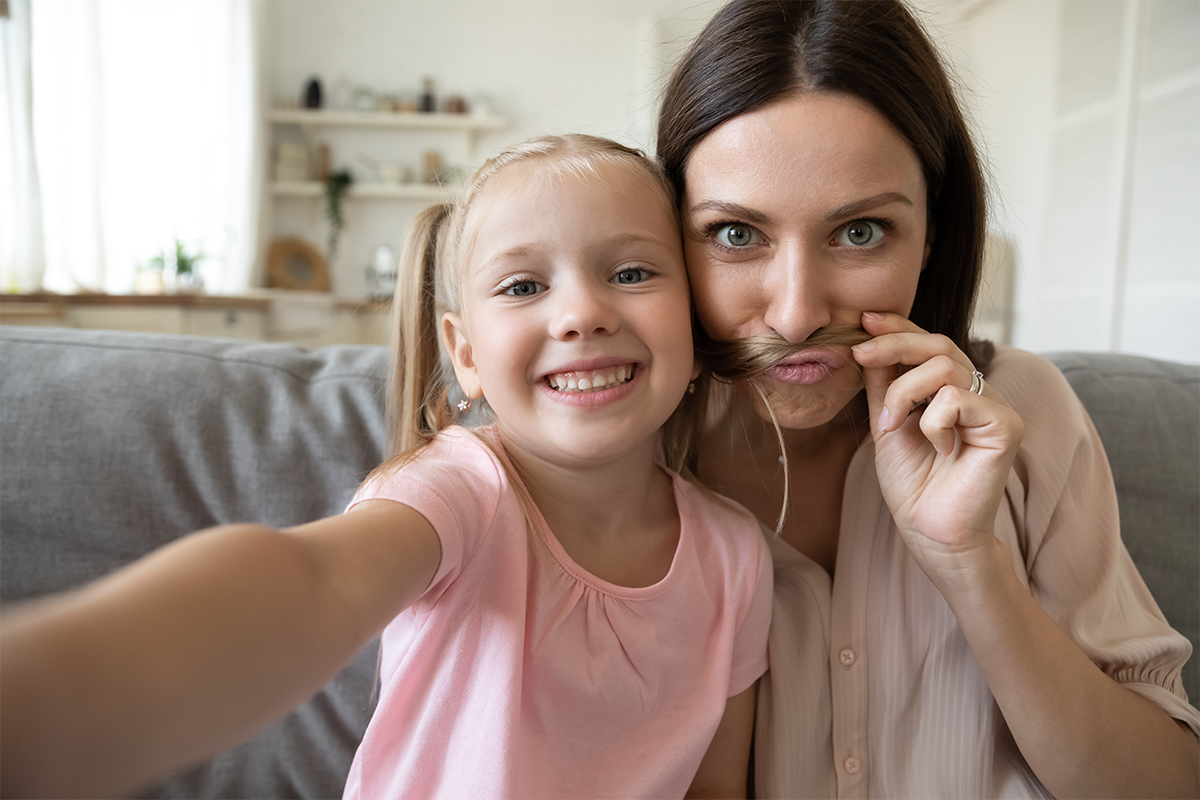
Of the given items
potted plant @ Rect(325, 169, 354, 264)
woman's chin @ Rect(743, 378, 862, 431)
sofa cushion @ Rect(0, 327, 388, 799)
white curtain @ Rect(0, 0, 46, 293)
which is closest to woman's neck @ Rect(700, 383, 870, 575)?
woman's chin @ Rect(743, 378, 862, 431)

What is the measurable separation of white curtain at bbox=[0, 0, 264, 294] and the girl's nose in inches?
151

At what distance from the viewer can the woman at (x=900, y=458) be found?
87 centimetres

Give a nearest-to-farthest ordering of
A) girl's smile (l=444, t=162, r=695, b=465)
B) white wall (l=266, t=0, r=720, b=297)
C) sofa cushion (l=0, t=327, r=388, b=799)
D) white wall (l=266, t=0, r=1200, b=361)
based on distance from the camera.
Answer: girl's smile (l=444, t=162, r=695, b=465)
sofa cushion (l=0, t=327, r=388, b=799)
white wall (l=266, t=0, r=1200, b=361)
white wall (l=266, t=0, r=720, b=297)

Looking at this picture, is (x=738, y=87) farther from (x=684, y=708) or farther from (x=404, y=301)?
(x=684, y=708)

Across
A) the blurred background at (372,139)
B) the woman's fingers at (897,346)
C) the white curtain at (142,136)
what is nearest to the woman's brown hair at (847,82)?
the woman's fingers at (897,346)

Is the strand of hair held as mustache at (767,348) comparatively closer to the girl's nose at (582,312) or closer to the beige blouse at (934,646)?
the girl's nose at (582,312)

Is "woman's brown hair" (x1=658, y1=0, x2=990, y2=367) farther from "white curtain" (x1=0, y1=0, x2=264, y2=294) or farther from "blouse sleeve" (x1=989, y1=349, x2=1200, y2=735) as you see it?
"white curtain" (x1=0, y1=0, x2=264, y2=294)

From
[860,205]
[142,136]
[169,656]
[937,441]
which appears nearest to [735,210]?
[860,205]

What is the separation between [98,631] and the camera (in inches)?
13.7

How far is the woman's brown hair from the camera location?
89cm

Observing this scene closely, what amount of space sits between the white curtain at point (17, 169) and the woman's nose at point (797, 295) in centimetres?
380

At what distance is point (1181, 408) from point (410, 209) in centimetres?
598

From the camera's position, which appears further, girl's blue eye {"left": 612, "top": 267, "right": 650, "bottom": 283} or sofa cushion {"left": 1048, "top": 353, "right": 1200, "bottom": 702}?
sofa cushion {"left": 1048, "top": 353, "right": 1200, "bottom": 702}

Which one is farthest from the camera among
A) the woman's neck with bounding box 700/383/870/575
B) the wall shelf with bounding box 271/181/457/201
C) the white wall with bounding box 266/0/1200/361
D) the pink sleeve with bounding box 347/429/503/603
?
the wall shelf with bounding box 271/181/457/201
